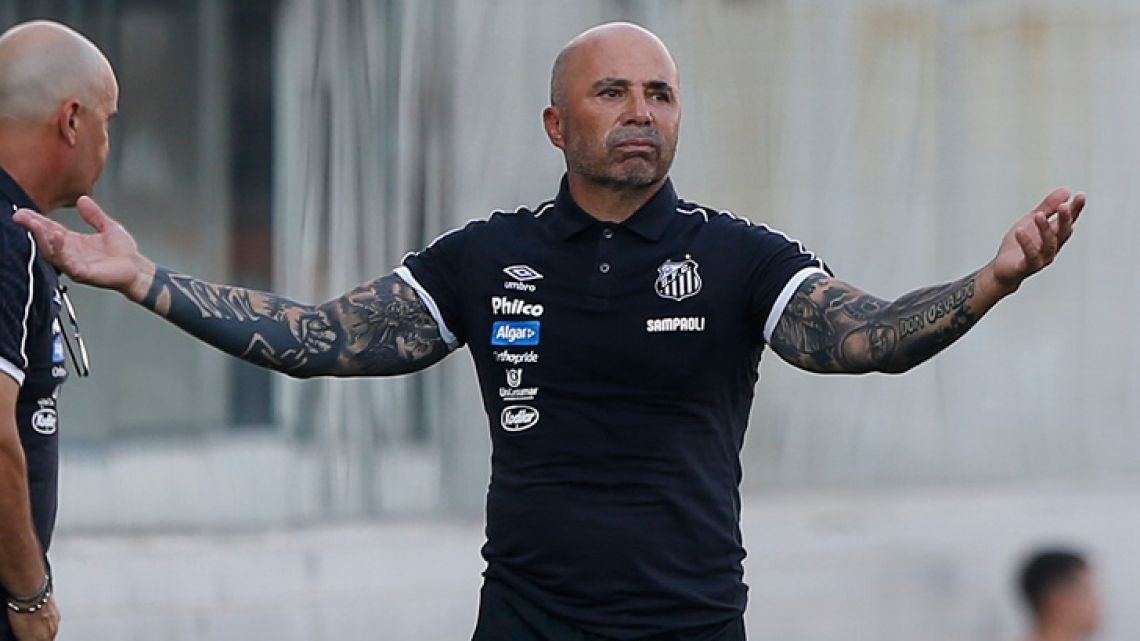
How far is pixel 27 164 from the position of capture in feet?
13.4

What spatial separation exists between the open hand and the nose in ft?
2.86

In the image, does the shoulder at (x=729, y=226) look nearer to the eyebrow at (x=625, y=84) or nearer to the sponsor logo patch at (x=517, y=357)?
the eyebrow at (x=625, y=84)

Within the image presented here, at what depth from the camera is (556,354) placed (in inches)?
156

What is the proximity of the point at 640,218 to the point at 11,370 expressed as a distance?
4.21 ft

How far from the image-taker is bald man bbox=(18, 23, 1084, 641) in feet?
12.8

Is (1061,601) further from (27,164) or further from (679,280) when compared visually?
(27,164)

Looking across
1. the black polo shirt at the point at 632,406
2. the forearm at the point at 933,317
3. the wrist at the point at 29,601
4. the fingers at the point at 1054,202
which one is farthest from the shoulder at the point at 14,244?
the fingers at the point at 1054,202

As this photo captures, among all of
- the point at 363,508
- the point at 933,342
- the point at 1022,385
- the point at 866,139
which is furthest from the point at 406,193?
the point at 933,342

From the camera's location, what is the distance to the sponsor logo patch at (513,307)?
4012 millimetres

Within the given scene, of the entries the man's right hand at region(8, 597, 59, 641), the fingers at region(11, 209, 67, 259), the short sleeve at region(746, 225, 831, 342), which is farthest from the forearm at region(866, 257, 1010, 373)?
the man's right hand at region(8, 597, 59, 641)

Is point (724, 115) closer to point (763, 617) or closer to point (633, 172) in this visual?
point (763, 617)

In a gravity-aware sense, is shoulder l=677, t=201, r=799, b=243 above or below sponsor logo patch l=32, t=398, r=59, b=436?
above

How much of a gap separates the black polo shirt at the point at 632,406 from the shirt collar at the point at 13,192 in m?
0.96

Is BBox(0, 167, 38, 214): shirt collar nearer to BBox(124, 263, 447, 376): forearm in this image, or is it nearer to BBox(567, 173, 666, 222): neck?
BBox(124, 263, 447, 376): forearm
